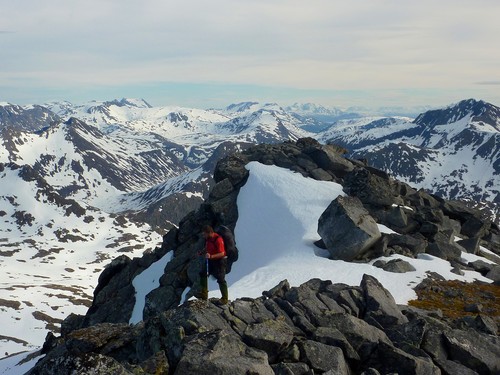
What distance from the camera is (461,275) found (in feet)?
112

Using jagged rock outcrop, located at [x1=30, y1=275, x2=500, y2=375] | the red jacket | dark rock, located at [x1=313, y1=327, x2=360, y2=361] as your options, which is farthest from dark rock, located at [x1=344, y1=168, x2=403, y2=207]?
dark rock, located at [x1=313, y1=327, x2=360, y2=361]

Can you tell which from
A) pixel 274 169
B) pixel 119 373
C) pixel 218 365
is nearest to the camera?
pixel 119 373

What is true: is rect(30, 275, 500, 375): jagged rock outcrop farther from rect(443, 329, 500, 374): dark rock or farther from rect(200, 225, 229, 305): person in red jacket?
rect(200, 225, 229, 305): person in red jacket

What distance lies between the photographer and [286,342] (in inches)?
648

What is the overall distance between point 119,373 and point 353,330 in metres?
9.66

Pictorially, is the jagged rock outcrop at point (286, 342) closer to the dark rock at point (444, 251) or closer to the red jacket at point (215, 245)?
the red jacket at point (215, 245)

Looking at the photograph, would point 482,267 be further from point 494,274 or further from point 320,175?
point 320,175

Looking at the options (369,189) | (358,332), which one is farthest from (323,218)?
(358,332)

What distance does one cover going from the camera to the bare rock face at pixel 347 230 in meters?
34.9

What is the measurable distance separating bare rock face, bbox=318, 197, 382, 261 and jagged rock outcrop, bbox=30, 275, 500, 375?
1325 cm

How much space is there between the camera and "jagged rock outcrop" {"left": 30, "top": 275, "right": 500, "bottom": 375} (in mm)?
14025

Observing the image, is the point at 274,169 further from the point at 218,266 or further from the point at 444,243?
the point at 218,266

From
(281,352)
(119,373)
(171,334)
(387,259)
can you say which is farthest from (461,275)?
(119,373)

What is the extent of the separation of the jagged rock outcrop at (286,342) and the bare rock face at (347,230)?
13.2 metres
